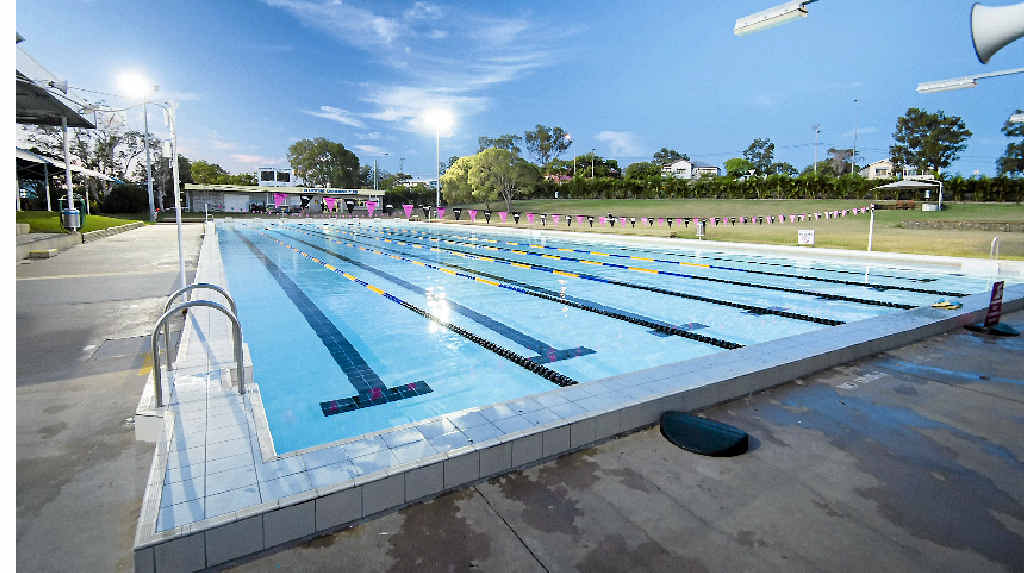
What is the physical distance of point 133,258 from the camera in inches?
461

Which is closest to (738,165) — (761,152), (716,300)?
(761,152)

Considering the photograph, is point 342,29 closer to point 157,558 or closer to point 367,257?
point 367,257

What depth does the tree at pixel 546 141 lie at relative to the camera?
7044cm

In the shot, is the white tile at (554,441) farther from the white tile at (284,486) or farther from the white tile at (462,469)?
the white tile at (284,486)

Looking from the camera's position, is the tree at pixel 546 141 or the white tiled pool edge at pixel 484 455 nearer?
the white tiled pool edge at pixel 484 455

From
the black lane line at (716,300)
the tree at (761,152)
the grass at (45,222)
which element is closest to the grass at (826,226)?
the black lane line at (716,300)

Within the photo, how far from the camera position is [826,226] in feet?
78.1

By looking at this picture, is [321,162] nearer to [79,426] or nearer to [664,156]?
[664,156]

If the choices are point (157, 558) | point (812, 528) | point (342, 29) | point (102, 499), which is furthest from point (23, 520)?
point (342, 29)

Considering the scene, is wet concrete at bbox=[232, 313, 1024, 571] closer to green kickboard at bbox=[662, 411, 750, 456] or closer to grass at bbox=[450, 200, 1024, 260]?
green kickboard at bbox=[662, 411, 750, 456]

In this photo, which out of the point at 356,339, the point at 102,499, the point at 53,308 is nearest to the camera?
the point at 102,499

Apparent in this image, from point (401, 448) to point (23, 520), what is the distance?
1.58m

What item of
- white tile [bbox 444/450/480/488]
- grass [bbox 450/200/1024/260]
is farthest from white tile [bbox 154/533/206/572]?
grass [bbox 450/200/1024/260]

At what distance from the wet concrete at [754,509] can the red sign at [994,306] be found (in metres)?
2.78
